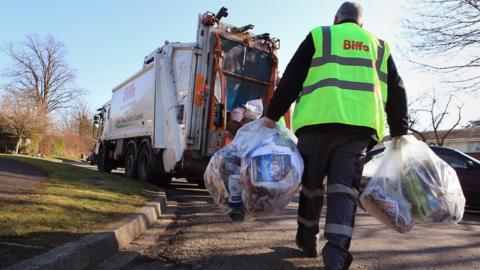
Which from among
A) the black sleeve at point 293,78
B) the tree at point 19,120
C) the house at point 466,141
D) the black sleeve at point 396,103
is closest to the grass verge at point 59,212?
the black sleeve at point 293,78

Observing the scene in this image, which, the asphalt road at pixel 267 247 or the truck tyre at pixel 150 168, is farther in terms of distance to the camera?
the truck tyre at pixel 150 168

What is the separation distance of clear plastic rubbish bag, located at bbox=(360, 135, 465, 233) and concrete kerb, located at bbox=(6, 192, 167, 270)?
1.99 m

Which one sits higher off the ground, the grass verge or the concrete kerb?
the grass verge

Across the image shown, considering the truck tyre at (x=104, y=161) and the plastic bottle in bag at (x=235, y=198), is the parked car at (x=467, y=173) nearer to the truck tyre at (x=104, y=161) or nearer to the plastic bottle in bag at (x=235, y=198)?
the plastic bottle in bag at (x=235, y=198)

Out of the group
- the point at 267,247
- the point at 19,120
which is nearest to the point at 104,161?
the point at 267,247

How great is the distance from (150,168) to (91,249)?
20.5 ft

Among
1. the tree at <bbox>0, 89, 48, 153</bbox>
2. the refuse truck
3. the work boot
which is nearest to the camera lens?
the work boot

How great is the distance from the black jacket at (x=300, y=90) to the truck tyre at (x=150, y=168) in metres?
6.25

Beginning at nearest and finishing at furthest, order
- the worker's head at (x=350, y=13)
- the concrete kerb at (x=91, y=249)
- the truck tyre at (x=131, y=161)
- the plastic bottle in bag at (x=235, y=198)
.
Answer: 1. the concrete kerb at (x=91, y=249)
2. the plastic bottle in bag at (x=235, y=198)
3. the worker's head at (x=350, y=13)
4. the truck tyre at (x=131, y=161)

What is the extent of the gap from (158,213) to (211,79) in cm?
299

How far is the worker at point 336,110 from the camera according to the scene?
9.91 ft

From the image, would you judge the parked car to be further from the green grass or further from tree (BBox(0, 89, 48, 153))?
tree (BBox(0, 89, 48, 153))

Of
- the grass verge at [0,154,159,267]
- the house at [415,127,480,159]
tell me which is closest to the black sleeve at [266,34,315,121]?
the grass verge at [0,154,159,267]

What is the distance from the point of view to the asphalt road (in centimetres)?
349
